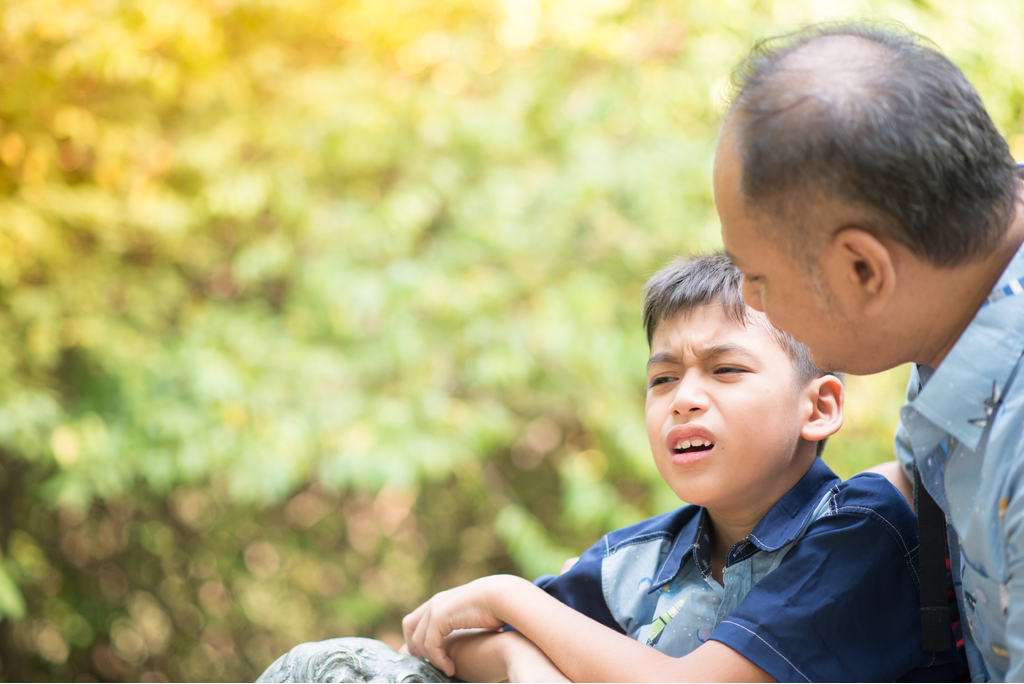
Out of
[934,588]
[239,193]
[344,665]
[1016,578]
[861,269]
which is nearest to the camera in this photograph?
[1016,578]

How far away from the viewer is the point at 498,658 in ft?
4.15

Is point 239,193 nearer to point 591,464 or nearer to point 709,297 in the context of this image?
point 591,464

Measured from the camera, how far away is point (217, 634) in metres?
4.19

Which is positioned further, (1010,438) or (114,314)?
(114,314)

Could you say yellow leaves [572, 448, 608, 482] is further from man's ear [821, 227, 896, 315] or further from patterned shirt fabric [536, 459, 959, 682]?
man's ear [821, 227, 896, 315]

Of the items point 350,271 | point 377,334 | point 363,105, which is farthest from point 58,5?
point 377,334

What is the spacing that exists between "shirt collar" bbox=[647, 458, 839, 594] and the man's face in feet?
1.06

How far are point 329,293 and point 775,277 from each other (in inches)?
100

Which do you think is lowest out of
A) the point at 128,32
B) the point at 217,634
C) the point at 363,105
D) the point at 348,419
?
the point at 217,634

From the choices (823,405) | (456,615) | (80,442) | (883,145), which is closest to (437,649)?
(456,615)

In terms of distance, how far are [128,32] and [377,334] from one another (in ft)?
5.37

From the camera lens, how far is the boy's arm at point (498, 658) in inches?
46.6

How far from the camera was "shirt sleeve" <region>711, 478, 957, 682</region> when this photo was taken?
42.8 inches

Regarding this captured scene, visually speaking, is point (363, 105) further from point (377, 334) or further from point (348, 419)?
point (348, 419)
